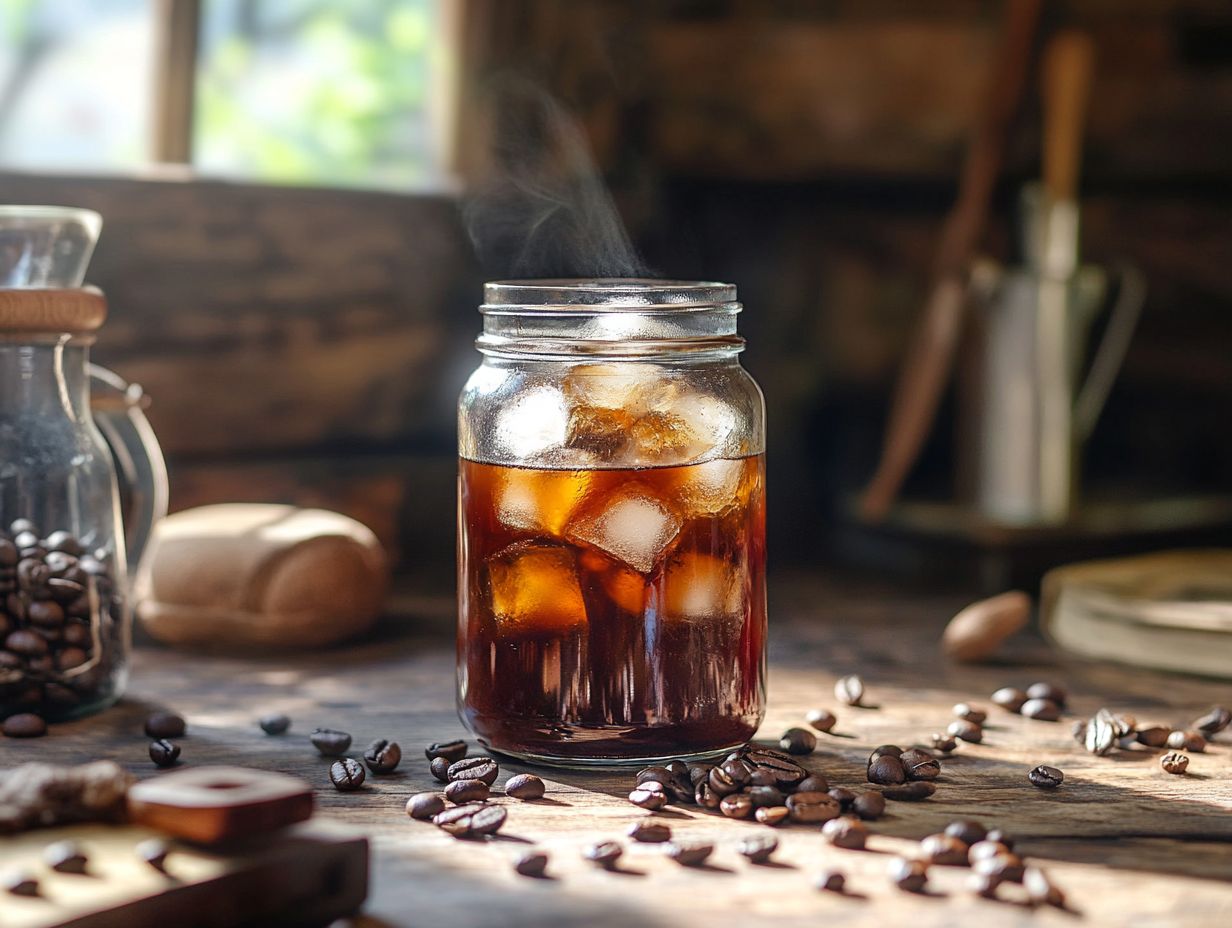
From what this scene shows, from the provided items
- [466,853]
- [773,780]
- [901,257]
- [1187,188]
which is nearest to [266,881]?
[466,853]

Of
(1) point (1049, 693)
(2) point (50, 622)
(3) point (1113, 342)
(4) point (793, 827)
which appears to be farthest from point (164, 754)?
(3) point (1113, 342)

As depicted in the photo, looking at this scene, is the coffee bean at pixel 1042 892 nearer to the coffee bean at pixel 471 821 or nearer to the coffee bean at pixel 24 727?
the coffee bean at pixel 471 821

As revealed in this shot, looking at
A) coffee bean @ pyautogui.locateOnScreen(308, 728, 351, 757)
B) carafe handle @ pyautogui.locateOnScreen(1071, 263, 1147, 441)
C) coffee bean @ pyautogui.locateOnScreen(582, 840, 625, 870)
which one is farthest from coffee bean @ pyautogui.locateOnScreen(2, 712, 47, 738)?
carafe handle @ pyautogui.locateOnScreen(1071, 263, 1147, 441)

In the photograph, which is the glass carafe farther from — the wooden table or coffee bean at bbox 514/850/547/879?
coffee bean at bbox 514/850/547/879

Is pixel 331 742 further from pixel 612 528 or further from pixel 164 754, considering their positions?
pixel 612 528

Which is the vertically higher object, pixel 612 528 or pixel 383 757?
pixel 612 528

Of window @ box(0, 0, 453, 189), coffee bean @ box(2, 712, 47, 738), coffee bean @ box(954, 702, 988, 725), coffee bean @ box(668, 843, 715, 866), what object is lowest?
coffee bean @ box(2, 712, 47, 738)

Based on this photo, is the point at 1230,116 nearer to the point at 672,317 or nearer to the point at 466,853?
the point at 672,317
